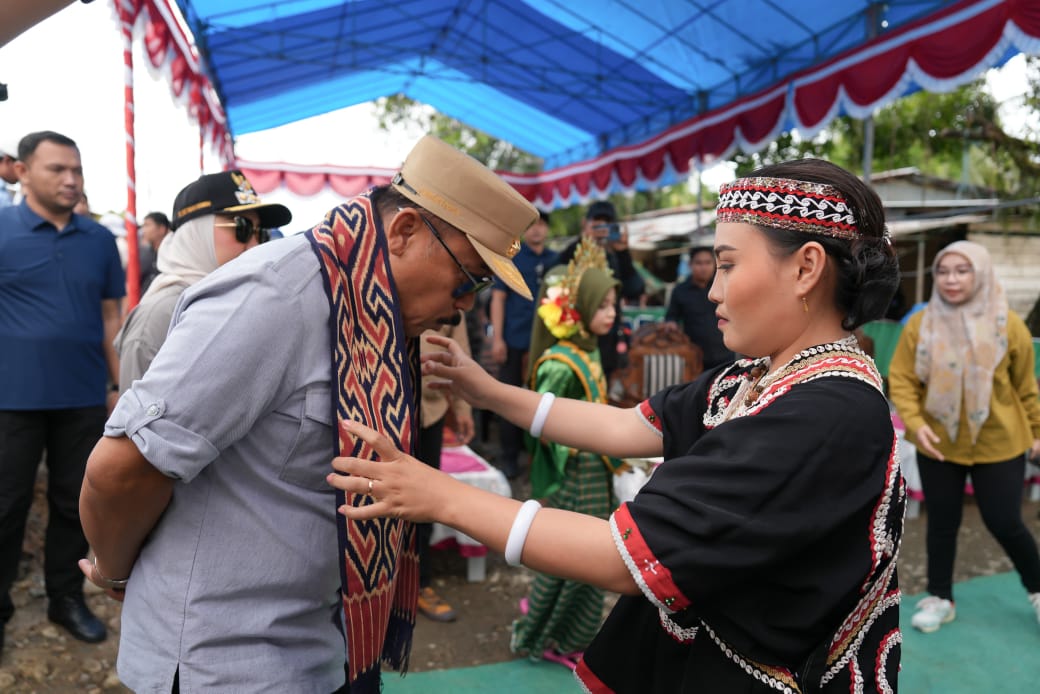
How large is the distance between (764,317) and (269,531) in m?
0.96

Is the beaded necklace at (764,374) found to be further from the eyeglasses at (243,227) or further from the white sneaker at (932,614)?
the white sneaker at (932,614)

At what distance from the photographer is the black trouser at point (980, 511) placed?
138 inches

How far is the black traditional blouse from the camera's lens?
1087 mm

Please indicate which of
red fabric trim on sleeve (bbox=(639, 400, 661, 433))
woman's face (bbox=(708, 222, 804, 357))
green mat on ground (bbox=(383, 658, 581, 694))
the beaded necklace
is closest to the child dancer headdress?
green mat on ground (bbox=(383, 658, 581, 694))

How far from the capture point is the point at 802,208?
4.06ft

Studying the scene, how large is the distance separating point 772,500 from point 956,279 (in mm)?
3172

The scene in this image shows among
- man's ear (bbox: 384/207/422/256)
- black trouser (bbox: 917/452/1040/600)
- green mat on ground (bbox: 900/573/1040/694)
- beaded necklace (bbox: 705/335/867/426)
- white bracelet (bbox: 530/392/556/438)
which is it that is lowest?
green mat on ground (bbox: 900/573/1040/694)

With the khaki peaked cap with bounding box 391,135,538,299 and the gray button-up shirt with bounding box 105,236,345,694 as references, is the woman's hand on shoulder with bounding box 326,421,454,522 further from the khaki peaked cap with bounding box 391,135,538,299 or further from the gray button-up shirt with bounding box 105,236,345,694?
the khaki peaked cap with bounding box 391,135,538,299

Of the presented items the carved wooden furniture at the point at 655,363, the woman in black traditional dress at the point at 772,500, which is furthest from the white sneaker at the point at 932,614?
the woman in black traditional dress at the point at 772,500

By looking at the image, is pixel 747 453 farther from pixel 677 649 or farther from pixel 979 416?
pixel 979 416

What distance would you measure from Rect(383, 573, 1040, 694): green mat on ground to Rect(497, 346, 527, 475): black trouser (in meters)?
2.63

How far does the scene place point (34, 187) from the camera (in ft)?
10.1

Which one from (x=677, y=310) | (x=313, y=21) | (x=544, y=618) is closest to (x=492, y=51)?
(x=313, y=21)

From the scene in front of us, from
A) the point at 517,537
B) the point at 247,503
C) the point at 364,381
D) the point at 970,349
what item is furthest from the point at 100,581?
the point at 970,349
